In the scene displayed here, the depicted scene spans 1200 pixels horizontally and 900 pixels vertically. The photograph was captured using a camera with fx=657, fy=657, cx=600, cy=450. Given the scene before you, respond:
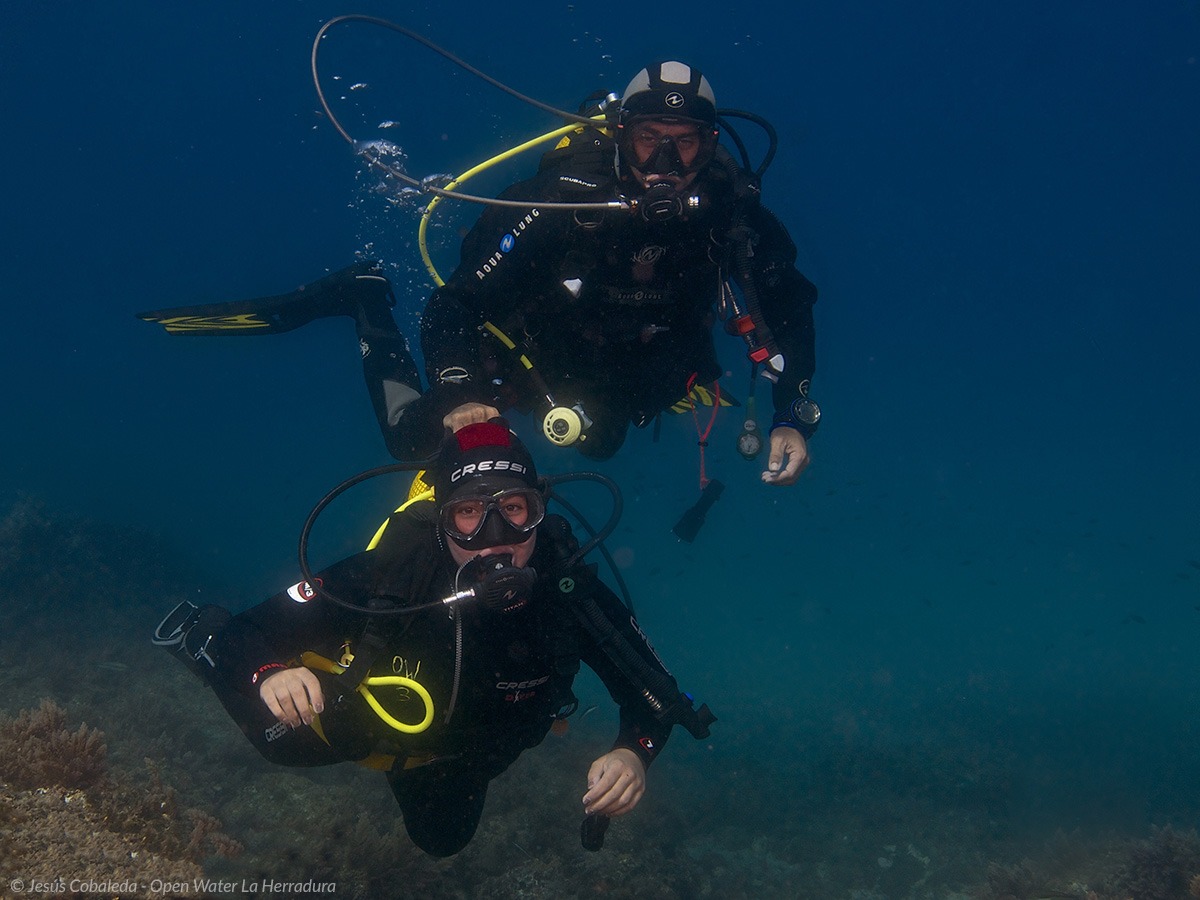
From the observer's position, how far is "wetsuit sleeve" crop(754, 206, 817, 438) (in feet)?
18.2

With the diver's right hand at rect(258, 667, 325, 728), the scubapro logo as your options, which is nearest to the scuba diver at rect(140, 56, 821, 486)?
the scubapro logo

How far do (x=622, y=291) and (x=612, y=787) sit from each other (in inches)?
145

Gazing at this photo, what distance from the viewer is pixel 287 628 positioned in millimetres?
3641

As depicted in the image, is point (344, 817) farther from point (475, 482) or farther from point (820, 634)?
point (820, 634)

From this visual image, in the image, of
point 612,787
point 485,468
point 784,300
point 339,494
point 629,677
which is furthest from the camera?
point 784,300

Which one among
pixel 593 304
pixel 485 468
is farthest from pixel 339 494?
pixel 593 304

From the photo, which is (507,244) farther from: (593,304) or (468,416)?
(468,416)

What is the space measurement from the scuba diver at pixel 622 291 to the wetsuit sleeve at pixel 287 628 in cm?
128

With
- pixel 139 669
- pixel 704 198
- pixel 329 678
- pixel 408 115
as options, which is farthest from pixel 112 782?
pixel 408 115

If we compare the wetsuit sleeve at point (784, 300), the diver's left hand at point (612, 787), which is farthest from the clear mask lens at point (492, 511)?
the wetsuit sleeve at point (784, 300)

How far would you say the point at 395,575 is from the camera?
147 inches

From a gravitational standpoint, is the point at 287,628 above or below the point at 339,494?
below

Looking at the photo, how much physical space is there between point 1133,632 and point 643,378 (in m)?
49.9

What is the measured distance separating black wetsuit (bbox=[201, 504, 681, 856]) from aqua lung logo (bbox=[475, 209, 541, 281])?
232 cm
